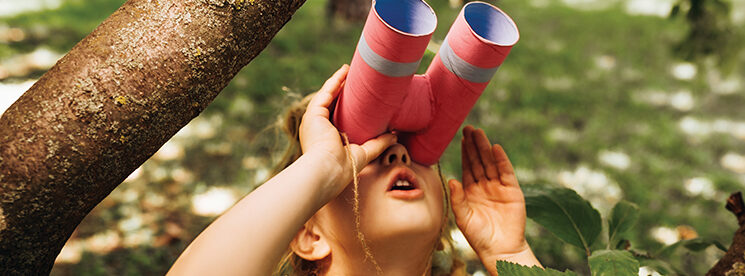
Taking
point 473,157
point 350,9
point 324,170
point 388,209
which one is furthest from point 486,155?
point 350,9

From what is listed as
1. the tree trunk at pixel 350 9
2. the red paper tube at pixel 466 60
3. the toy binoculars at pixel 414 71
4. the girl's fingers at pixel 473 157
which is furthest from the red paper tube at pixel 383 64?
the tree trunk at pixel 350 9

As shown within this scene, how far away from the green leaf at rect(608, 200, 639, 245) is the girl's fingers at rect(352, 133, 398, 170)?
83 centimetres

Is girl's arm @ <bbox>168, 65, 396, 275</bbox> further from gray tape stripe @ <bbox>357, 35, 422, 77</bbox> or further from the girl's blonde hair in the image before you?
the girl's blonde hair

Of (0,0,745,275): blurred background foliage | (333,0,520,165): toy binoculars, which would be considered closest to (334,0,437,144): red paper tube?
(333,0,520,165): toy binoculars

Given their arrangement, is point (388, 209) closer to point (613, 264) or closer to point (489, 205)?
point (489, 205)

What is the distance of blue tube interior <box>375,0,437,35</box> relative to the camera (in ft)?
3.86

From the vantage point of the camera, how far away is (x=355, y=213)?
4.35 ft

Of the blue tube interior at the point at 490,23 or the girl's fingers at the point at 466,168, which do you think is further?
the girl's fingers at the point at 466,168

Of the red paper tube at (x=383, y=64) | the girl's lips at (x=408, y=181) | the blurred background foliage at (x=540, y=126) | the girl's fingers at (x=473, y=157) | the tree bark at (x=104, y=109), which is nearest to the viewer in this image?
the tree bark at (x=104, y=109)

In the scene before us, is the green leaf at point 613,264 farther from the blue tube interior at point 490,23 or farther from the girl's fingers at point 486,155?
the blue tube interior at point 490,23

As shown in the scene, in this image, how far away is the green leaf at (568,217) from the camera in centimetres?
159

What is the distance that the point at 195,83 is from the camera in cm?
109

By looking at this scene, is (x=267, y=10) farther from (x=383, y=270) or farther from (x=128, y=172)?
(x=383, y=270)

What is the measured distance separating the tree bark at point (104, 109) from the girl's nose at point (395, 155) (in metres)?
0.49
